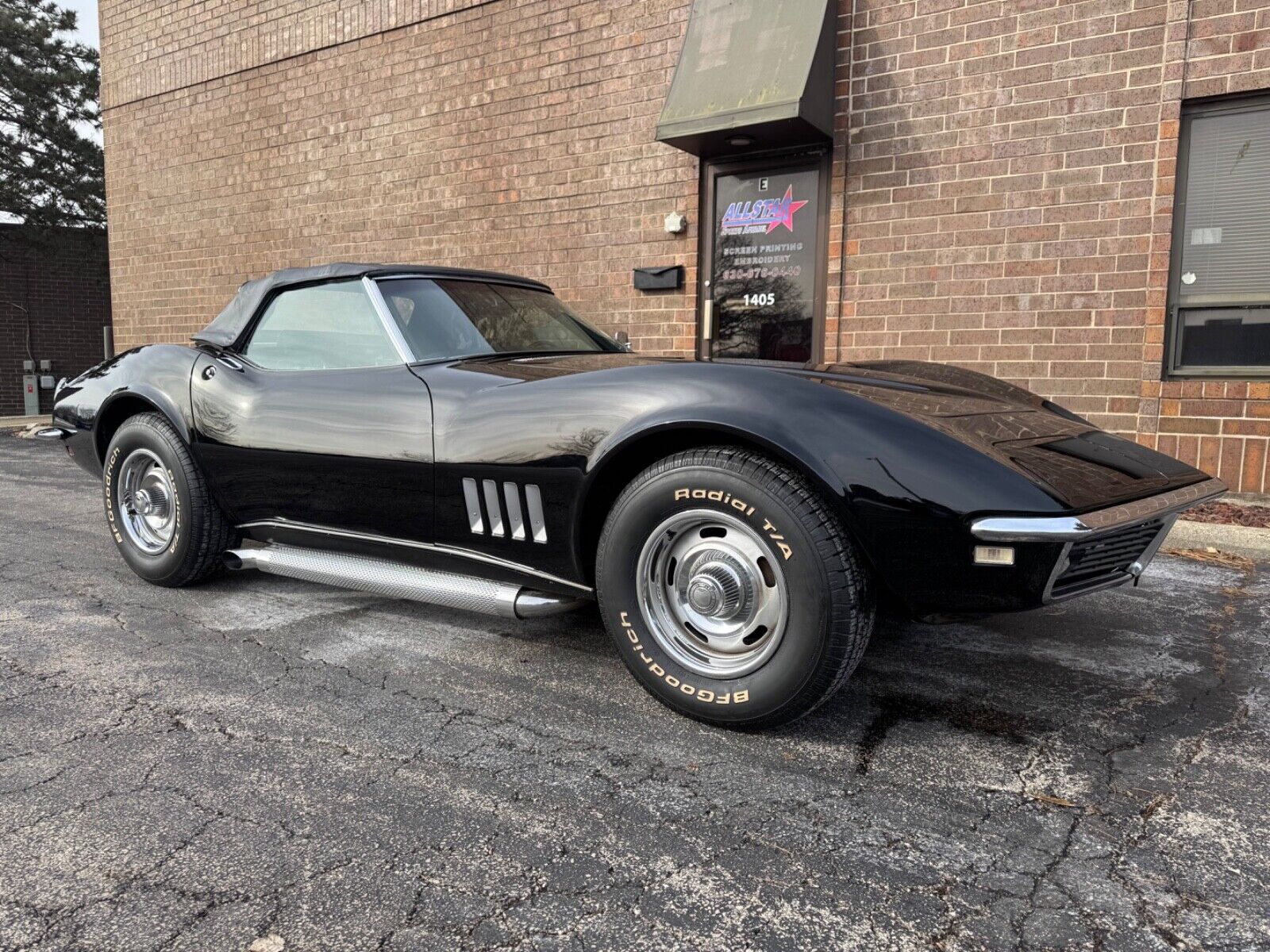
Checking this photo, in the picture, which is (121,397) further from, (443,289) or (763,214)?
(763,214)

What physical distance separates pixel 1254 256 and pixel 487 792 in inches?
244

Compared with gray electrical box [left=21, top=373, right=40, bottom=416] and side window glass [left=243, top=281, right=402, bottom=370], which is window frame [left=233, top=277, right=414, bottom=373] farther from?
gray electrical box [left=21, top=373, right=40, bottom=416]

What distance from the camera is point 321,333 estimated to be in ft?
11.4

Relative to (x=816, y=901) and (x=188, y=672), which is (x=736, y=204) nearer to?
(x=188, y=672)

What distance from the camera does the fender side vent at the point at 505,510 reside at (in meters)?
2.68

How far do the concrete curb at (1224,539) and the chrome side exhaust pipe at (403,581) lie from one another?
3774 mm

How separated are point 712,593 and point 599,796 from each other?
61cm

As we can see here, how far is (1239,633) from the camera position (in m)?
3.30

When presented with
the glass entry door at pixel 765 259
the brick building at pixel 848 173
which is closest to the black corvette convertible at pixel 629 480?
the brick building at pixel 848 173

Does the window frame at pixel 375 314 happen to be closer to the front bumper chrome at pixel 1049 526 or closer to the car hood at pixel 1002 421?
the car hood at pixel 1002 421

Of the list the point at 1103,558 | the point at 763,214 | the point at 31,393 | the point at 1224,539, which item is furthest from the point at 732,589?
the point at 31,393

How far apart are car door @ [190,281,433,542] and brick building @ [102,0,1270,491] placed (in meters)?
4.25

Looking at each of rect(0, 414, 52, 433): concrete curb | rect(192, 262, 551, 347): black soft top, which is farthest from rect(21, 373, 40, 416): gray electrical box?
rect(192, 262, 551, 347): black soft top

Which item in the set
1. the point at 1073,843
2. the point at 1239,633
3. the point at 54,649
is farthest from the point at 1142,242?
the point at 54,649
